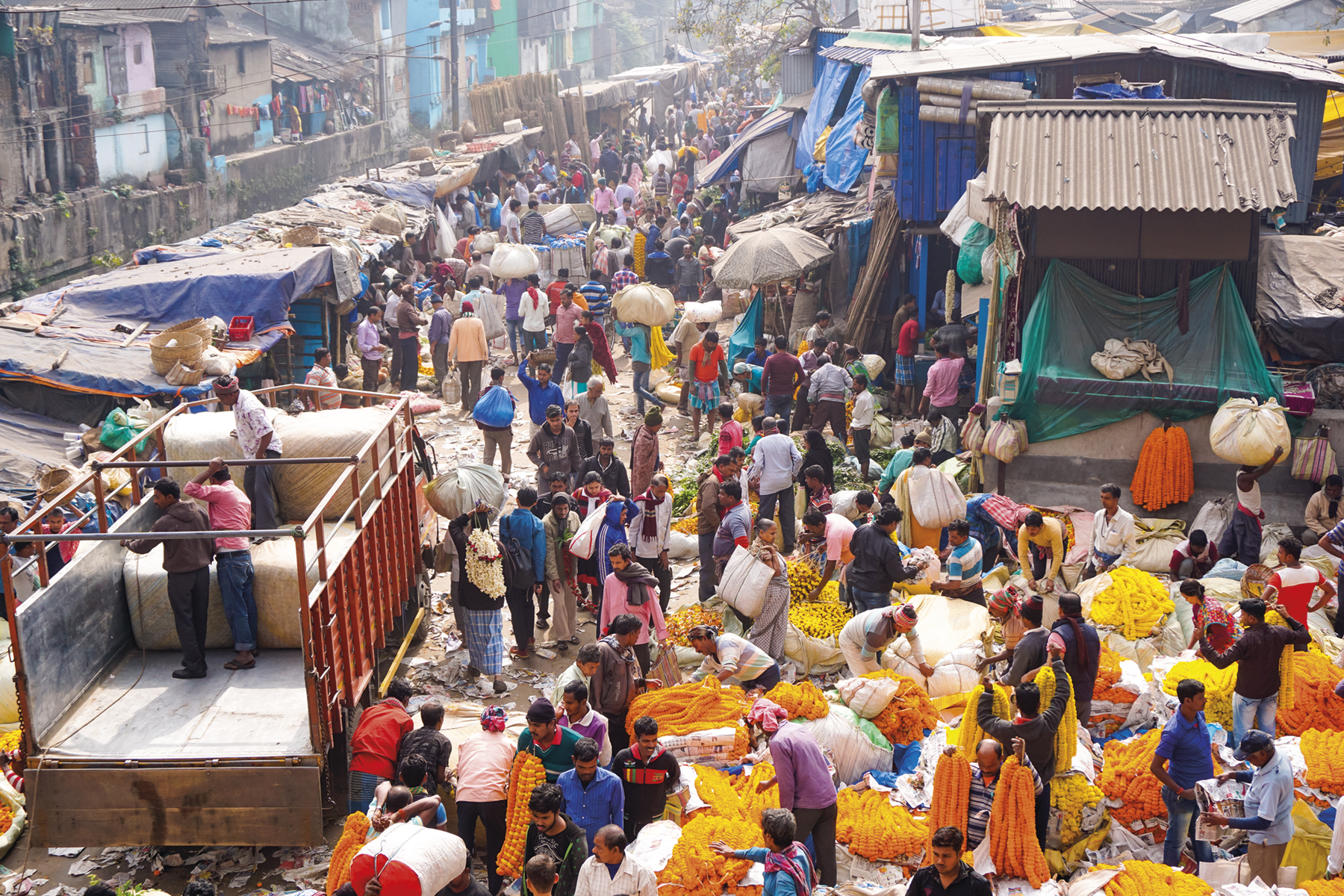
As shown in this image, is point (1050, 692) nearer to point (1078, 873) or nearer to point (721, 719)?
point (1078, 873)

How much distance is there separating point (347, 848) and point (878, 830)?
8.80ft

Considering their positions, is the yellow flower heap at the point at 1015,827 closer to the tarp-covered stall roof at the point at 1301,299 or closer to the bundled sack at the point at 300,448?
the bundled sack at the point at 300,448

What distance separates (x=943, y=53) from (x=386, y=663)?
10752 mm

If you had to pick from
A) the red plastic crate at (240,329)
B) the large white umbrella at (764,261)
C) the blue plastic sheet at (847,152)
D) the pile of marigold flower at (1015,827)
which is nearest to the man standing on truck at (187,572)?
the pile of marigold flower at (1015,827)

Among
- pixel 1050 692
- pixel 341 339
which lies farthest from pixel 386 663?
pixel 341 339

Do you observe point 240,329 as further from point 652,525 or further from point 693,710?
point 693,710

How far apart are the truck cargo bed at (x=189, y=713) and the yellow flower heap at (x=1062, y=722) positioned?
3.70 metres

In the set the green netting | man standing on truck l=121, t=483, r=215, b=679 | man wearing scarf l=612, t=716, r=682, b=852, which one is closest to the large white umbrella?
the green netting

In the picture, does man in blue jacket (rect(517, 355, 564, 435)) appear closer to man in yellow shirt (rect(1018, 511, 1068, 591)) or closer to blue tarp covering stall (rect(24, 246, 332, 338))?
blue tarp covering stall (rect(24, 246, 332, 338))

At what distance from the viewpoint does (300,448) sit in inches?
346

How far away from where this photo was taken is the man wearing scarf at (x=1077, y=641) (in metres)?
6.72

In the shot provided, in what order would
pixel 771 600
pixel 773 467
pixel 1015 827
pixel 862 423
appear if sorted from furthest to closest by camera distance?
1. pixel 862 423
2. pixel 773 467
3. pixel 771 600
4. pixel 1015 827

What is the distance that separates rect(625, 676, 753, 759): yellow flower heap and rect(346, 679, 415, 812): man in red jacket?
4.25 ft

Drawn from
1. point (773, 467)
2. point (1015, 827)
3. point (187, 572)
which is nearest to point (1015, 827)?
point (1015, 827)
